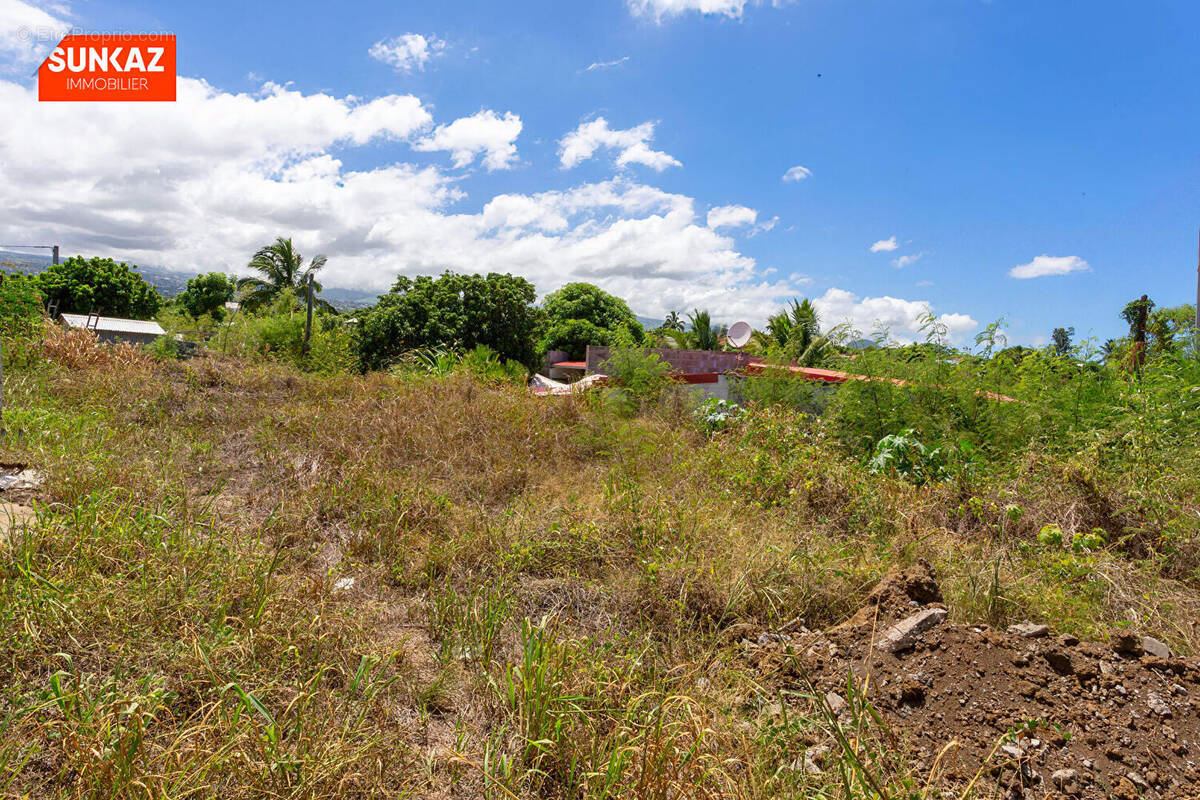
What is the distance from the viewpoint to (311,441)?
5.43 m

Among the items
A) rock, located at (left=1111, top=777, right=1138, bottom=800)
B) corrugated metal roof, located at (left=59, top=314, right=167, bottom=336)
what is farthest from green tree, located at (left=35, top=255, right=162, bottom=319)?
rock, located at (left=1111, top=777, right=1138, bottom=800)

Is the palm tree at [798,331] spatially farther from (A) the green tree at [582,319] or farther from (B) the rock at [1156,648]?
(B) the rock at [1156,648]

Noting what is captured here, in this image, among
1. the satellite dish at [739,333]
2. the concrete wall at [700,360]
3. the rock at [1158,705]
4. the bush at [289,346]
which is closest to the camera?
the rock at [1158,705]

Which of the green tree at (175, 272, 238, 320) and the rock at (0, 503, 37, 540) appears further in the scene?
the green tree at (175, 272, 238, 320)

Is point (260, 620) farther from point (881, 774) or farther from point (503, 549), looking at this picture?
point (881, 774)

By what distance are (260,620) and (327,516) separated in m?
1.67

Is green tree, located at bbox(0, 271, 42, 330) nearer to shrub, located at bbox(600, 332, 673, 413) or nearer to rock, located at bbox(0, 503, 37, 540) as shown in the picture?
rock, located at bbox(0, 503, 37, 540)

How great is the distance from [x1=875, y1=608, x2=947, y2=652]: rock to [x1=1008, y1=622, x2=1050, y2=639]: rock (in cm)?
27

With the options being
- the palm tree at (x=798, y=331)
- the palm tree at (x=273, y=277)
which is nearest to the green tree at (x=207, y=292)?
the palm tree at (x=273, y=277)

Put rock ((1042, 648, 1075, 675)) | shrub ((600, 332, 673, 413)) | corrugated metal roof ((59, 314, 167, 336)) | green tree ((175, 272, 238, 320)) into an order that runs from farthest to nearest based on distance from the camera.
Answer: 1. green tree ((175, 272, 238, 320))
2. corrugated metal roof ((59, 314, 167, 336))
3. shrub ((600, 332, 673, 413))
4. rock ((1042, 648, 1075, 675))

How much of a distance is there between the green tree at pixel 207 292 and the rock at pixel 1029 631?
152 feet

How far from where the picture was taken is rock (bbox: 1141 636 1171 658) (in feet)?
8.12

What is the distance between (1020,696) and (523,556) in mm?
2408

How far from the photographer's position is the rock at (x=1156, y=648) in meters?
2.47
